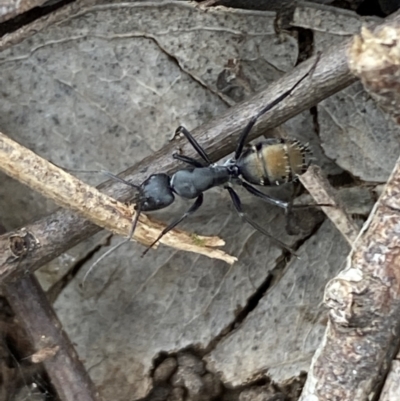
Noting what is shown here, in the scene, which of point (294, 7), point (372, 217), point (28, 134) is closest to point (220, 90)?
point (294, 7)

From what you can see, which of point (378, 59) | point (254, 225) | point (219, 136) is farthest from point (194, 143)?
point (378, 59)

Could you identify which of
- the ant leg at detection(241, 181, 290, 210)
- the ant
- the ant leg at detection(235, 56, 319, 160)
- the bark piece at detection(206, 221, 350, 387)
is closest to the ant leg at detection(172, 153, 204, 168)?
the ant

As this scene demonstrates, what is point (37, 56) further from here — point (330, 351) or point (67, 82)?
point (330, 351)

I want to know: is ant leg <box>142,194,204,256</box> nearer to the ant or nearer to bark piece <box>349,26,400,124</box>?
the ant

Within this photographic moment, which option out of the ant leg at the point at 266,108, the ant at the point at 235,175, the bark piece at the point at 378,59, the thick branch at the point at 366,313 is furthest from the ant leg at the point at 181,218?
the bark piece at the point at 378,59

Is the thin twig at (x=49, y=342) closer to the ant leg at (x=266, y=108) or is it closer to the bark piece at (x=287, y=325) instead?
the bark piece at (x=287, y=325)

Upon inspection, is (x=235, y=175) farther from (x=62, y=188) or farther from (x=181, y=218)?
(x=62, y=188)
